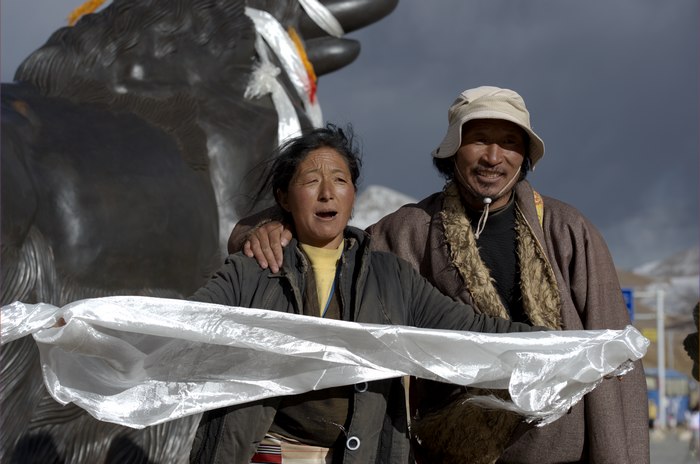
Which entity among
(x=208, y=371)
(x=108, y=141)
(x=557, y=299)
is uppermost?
(x=108, y=141)

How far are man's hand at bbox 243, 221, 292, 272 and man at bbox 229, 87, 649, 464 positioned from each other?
119mm

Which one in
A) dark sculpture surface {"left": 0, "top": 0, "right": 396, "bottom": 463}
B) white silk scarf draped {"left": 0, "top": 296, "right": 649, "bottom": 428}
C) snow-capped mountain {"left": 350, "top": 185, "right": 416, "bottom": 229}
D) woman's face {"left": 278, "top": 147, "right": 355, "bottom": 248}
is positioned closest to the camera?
white silk scarf draped {"left": 0, "top": 296, "right": 649, "bottom": 428}

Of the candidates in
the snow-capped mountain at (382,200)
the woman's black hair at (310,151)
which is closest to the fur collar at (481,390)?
the woman's black hair at (310,151)

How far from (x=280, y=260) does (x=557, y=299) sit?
2.53 ft

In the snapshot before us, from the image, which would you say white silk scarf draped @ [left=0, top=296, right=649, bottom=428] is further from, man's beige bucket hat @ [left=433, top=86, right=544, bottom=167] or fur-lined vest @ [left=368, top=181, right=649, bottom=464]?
man's beige bucket hat @ [left=433, top=86, right=544, bottom=167]

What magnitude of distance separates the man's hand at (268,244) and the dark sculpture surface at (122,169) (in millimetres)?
1327

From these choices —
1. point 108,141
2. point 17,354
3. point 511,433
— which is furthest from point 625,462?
point 108,141

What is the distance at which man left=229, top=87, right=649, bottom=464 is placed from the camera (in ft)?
8.82

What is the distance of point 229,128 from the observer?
490 centimetres

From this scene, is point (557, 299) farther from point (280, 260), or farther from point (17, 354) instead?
point (17, 354)

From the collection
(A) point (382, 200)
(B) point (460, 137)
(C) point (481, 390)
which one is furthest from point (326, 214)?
(A) point (382, 200)

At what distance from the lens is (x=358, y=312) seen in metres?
2.42

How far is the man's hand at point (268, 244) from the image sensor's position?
7.91ft

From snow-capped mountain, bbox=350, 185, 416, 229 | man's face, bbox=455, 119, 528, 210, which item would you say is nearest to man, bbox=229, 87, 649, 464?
man's face, bbox=455, 119, 528, 210
